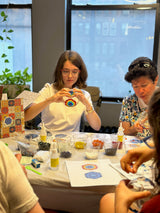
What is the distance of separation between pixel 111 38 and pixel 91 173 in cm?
297

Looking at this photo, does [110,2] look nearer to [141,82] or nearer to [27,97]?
[141,82]

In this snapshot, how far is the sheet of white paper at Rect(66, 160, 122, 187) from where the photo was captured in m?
1.21

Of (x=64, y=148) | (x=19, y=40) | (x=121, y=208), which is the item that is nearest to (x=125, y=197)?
Answer: (x=121, y=208)

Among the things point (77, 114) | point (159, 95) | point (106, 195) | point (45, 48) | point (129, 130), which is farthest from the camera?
point (45, 48)

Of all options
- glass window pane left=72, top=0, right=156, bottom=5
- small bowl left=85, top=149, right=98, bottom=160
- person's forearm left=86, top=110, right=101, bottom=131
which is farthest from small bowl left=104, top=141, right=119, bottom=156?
glass window pane left=72, top=0, right=156, bottom=5

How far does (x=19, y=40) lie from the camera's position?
4105mm

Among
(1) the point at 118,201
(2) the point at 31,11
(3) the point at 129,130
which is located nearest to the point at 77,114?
(3) the point at 129,130

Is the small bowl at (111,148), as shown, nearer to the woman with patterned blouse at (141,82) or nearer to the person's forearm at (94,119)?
the woman with patterned blouse at (141,82)

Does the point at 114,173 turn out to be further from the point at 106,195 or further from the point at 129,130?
the point at 129,130

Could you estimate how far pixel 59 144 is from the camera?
1564 mm

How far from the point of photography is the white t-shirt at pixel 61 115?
87.8 inches

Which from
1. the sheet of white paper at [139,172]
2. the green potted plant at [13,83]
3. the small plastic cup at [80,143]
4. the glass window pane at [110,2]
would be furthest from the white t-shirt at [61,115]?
A: the glass window pane at [110,2]

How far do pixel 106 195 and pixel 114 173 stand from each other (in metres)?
0.13

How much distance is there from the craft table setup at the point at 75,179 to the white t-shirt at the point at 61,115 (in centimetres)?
44
